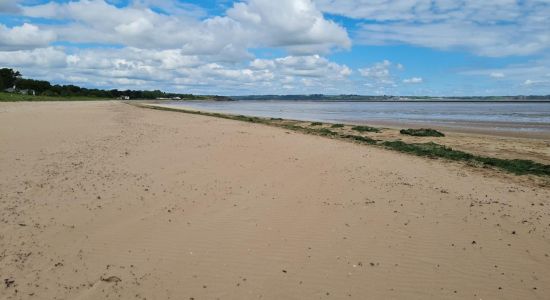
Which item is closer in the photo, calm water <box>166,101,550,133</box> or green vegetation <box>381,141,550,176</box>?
green vegetation <box>381,141,550,176</box>

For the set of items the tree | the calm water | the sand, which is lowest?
the sand

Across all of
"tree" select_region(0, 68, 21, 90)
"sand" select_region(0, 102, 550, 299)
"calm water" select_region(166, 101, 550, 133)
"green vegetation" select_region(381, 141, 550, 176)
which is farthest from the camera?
"tree" select_region(0, 68, 21, 90)

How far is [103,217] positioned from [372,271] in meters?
4.02

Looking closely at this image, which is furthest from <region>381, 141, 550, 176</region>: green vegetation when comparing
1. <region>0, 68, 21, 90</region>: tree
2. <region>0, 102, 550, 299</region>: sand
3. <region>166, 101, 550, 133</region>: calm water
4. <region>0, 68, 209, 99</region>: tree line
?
<region>0, 68, 21, 90</region>: tree

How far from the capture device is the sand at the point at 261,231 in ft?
15.0

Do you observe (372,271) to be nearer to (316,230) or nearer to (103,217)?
(316,230)

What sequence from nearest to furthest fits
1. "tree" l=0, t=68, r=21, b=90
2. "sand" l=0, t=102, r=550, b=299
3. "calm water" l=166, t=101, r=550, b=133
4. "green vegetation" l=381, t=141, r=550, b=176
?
"sand" l=0, t=102, r=550, b=299, "green vegetation" l=381, t=141, r=550, b=176, "calm water" l=166, t=101, r=550, b=133, "tree" l=0, t=68, r=21, b=90

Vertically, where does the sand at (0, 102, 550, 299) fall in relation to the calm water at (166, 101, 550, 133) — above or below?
below

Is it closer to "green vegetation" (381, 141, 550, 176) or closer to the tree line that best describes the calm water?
"green vegetation" (381, 141, 550, 176)

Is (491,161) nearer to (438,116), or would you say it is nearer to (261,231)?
(261,231)

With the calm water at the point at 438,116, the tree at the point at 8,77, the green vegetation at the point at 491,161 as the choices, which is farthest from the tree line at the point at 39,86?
the green vegetation at the point at 491,161

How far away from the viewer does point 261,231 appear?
6.20 metres

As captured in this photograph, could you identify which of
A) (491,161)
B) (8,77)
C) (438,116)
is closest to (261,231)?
(491,161)

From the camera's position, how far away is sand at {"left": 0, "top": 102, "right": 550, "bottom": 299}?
4582 millimetres
